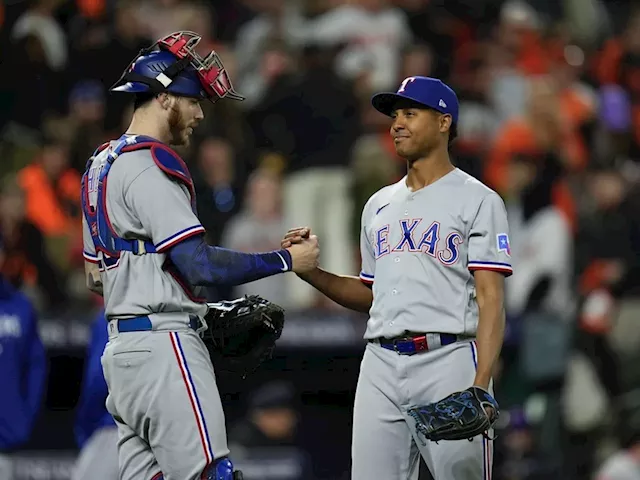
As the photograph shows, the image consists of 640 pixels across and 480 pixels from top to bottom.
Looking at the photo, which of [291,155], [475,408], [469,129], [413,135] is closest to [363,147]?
[291,155]

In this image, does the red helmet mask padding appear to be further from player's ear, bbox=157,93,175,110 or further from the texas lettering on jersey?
the texas lettering on jersey

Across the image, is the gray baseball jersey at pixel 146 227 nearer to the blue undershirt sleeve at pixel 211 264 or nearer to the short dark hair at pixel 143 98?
the blue undershirt sleeve at pixel 211 264

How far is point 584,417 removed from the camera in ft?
34.2

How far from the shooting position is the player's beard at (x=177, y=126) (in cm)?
489

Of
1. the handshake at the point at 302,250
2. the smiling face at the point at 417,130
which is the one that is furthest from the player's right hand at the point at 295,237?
the smiling face at the point at 417,130

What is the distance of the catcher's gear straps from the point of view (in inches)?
187

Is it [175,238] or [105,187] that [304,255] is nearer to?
[175,238]

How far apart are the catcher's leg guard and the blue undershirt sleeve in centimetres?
64

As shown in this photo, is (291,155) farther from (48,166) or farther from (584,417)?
(584,417)

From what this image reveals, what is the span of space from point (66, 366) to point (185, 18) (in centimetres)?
330

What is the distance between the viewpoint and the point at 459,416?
488 centimetres

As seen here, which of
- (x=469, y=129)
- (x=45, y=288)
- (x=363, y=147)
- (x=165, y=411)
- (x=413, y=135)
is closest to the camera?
(x=165, y=411)

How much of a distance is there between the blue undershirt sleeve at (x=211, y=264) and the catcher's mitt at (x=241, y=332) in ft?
1.19

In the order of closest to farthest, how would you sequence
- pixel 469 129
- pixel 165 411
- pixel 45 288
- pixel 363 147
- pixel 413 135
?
1. pixel 165 411
2. pixel 413 135
3. pixel 45 288
4. pixel 363 147
5. pixel 469 129
